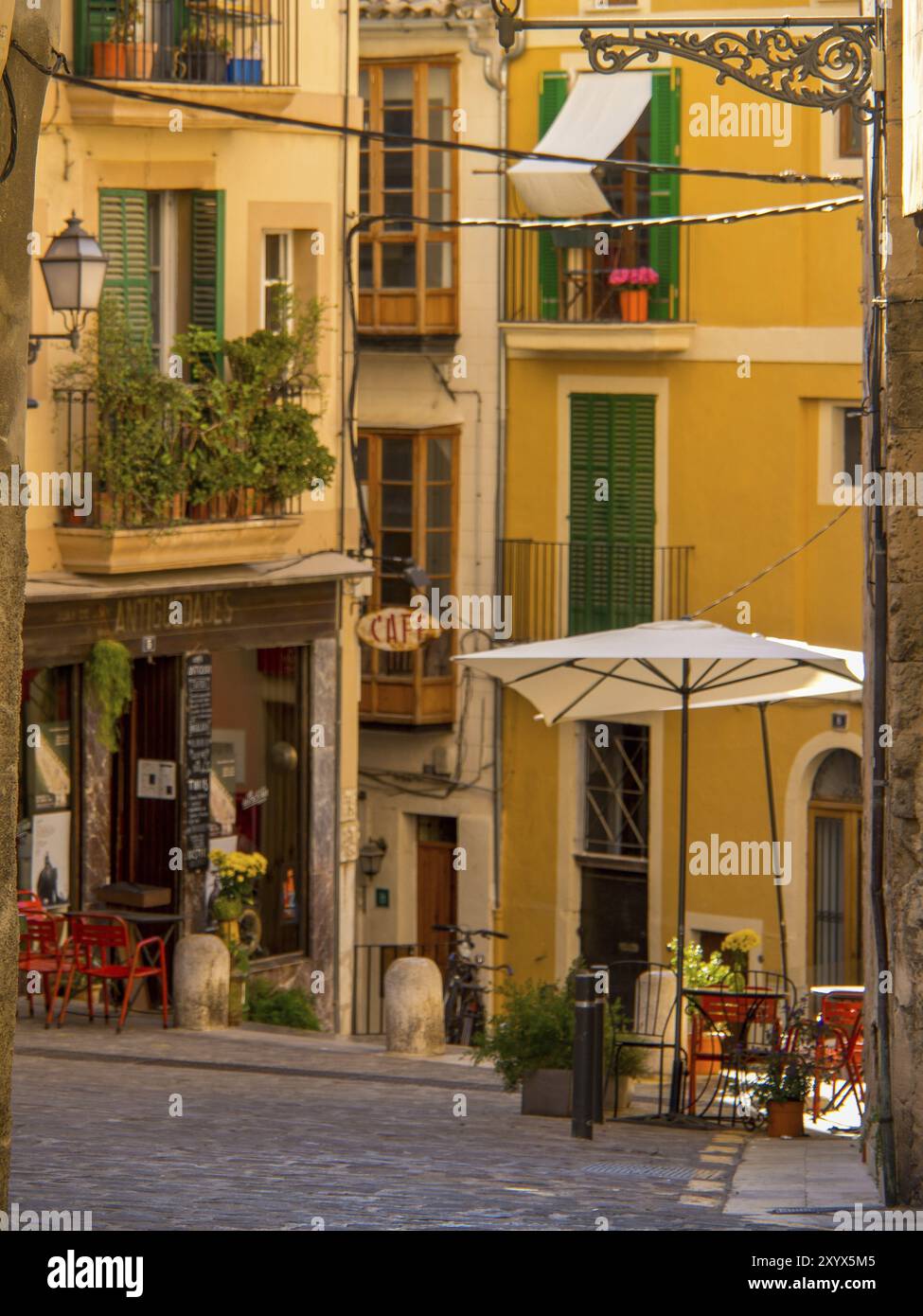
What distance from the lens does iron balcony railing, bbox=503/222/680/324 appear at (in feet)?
88.0

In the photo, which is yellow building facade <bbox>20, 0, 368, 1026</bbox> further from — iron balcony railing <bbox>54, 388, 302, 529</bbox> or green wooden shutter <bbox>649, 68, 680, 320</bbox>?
green wooden shutter <bbox>649, 68, 680, 320</bbox>

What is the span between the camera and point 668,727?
26562 millimetres

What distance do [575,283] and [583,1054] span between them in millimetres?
15419

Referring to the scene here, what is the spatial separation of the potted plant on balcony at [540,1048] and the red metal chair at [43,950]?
14.6 feet

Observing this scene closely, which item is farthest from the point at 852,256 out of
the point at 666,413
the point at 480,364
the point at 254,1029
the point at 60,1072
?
the point at 60,1072

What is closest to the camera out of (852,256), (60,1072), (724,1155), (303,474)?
(724,1155)

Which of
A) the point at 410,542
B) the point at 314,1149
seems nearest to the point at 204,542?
the point at 410,542

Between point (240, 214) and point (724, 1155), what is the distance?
11.5m

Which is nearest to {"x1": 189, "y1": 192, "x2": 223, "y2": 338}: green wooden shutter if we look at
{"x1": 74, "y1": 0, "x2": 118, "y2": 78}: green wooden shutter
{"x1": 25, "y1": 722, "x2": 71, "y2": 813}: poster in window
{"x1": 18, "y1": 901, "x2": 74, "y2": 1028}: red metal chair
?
{"x1": 74, "y1": 0, "x2": 118, "y2": 78}: green wooden shutter

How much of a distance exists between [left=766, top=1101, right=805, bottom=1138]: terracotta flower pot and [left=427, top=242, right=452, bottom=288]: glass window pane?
1572 cm

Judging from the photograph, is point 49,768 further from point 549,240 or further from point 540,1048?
point 549,240

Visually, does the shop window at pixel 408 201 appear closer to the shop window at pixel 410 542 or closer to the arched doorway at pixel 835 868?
the shop window at pixel 410 542

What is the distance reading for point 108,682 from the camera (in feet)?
65.4
